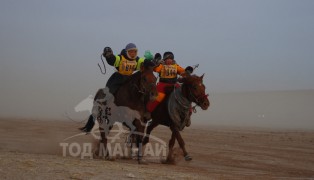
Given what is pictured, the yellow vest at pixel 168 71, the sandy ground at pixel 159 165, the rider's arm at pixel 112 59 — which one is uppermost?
the rider's arm at pixel 112 59

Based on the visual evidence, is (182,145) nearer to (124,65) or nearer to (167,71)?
(167,71)

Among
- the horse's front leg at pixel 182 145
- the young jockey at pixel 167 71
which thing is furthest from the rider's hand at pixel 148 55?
the horse's front leg at pixel 182 145

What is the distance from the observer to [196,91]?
→ 11.2m

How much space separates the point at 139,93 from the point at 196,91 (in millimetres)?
1480

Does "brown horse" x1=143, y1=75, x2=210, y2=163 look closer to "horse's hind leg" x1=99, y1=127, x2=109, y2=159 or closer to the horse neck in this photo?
the horse neck

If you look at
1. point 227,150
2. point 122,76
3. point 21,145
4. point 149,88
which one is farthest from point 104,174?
point 227,150

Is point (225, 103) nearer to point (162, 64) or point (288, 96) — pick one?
point (288, 96)

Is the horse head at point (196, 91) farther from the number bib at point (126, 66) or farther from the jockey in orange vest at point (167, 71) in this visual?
the number bib at point (126, 66)

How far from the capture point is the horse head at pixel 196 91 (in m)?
11.2

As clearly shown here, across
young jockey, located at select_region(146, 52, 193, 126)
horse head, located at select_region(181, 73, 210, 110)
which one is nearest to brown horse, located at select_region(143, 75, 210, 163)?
horse head, located at select_region(181, 73, 210, 110)

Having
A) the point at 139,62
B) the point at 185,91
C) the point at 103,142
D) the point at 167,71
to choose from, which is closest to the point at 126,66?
the point at 139,62

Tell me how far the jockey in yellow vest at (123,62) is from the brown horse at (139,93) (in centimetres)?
45

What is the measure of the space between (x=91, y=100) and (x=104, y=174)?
502 cm

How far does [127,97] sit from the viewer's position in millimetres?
10852
